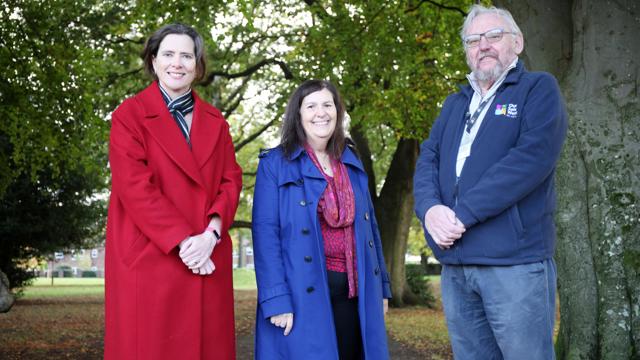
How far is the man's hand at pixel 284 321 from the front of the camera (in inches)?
160

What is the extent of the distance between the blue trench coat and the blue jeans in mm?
646

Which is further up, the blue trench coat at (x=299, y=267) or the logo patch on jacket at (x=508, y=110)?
the logo patch on jacket at (x=508, y=110)

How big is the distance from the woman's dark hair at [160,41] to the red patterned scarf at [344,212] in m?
0.95

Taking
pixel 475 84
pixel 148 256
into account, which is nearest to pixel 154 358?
pixel 148 256

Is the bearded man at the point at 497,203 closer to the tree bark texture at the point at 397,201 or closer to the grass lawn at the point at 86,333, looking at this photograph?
the grass lawn at the point at 86,333

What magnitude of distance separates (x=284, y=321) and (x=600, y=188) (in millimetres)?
3371

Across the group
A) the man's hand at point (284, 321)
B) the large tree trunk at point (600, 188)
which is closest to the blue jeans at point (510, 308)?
the man's hand at point (284, 321)

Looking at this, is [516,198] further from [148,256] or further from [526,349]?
[148,256]

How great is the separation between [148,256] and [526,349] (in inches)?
82.6

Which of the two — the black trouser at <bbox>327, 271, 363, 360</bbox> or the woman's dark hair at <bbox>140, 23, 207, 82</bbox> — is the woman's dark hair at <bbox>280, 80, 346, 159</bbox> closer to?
the woman's dark hair at <bbox>140, 23, 207, 82</bbox>

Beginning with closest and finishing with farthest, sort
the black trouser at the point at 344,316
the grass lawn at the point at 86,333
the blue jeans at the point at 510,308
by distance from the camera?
the blue jeans at the point at 510,308
the black trouser at the point at 344,316
the grass lawn at the point at 86,333

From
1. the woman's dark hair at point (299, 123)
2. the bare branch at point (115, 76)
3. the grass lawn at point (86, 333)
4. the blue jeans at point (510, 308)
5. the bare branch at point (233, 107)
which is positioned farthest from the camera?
the bare branch at point (233, 107)

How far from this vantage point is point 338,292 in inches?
165

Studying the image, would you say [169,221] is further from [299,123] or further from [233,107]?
[233,107]
